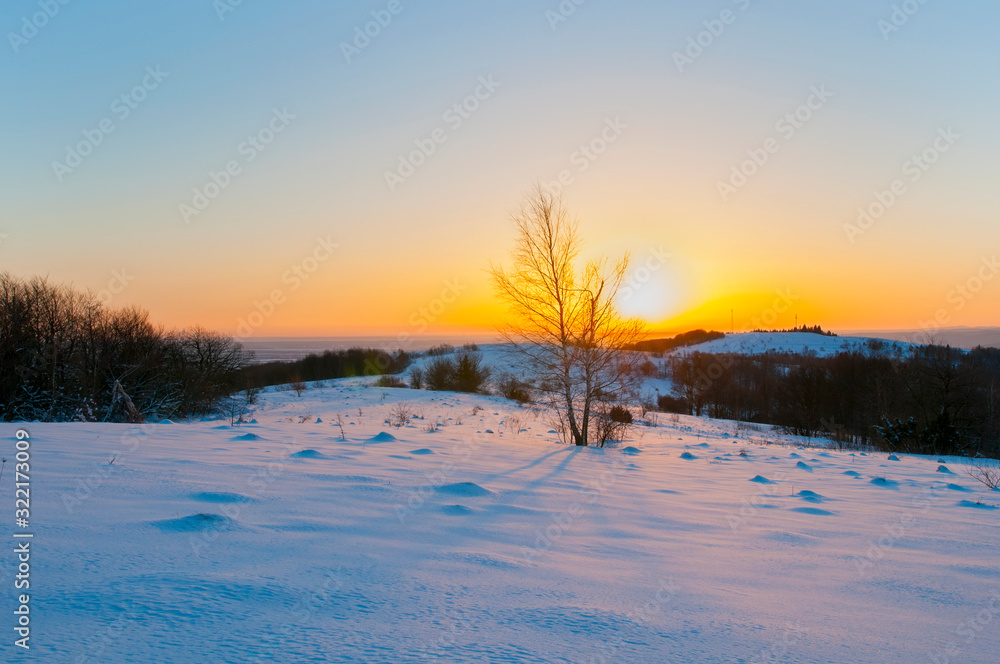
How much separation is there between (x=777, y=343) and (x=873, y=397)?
2274 inches

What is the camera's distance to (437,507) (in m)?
4.64

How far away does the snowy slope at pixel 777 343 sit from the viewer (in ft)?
277

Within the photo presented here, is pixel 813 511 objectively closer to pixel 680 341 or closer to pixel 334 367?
pixel 334 367

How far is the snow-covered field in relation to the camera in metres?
2.07

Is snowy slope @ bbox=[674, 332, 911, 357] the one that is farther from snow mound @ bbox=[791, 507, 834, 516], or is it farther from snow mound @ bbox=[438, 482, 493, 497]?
snow mound @ bbox=[438, 482, 493, 497]

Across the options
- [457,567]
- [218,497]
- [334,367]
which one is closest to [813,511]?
[457,567]

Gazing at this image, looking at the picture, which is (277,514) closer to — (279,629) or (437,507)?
(437,507)

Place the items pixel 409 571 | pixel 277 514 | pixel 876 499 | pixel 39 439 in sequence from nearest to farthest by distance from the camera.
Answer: pixel 409 571 < pixel 277 514 < pixel 39 439 < pixel 876 499

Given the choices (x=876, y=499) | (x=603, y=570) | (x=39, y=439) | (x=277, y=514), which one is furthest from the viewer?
(x=876, y=499)

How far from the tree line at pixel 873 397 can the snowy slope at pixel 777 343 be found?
794 inches

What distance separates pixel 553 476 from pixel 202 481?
4.47 metres

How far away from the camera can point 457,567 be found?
9.96 ft

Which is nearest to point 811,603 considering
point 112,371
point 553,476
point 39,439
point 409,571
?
point 409,571

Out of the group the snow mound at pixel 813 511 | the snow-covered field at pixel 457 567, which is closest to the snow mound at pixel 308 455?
the snow-covered field at pixel 457 567
